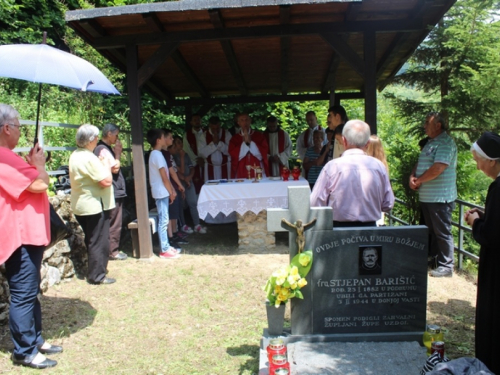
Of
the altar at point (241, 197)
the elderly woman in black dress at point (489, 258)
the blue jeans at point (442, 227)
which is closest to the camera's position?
the elderly woman in black dress at point (489, 258)

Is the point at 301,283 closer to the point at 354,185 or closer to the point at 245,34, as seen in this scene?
the point at 354,185

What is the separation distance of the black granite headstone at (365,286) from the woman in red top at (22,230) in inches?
83.1

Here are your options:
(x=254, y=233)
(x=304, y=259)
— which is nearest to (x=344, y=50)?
(x=254, y=233)

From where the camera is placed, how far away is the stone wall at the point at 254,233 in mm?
7477

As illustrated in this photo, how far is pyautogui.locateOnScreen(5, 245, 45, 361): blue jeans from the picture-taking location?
12.1 feet

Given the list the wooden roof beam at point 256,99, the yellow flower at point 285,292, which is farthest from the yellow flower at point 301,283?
the wooden roof beam at point 256,99

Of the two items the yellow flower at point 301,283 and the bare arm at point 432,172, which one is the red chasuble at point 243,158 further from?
the yellow flower at point 301,283

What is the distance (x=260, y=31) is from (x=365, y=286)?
4133 mm

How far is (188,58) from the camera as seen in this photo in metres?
8.62

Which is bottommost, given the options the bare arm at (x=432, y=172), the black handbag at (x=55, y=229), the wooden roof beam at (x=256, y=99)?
the black handbag at (x=55, y=229)

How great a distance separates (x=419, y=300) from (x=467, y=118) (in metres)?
7.20

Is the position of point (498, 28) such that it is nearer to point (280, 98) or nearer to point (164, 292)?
point (280, 98)

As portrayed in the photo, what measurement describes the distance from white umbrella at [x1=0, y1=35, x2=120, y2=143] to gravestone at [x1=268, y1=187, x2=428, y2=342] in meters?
2.15

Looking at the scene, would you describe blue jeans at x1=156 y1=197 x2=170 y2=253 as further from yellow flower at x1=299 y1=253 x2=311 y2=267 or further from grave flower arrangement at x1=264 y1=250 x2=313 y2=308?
yellow flower at x1=299 y1=253 x2=311 y2=267
